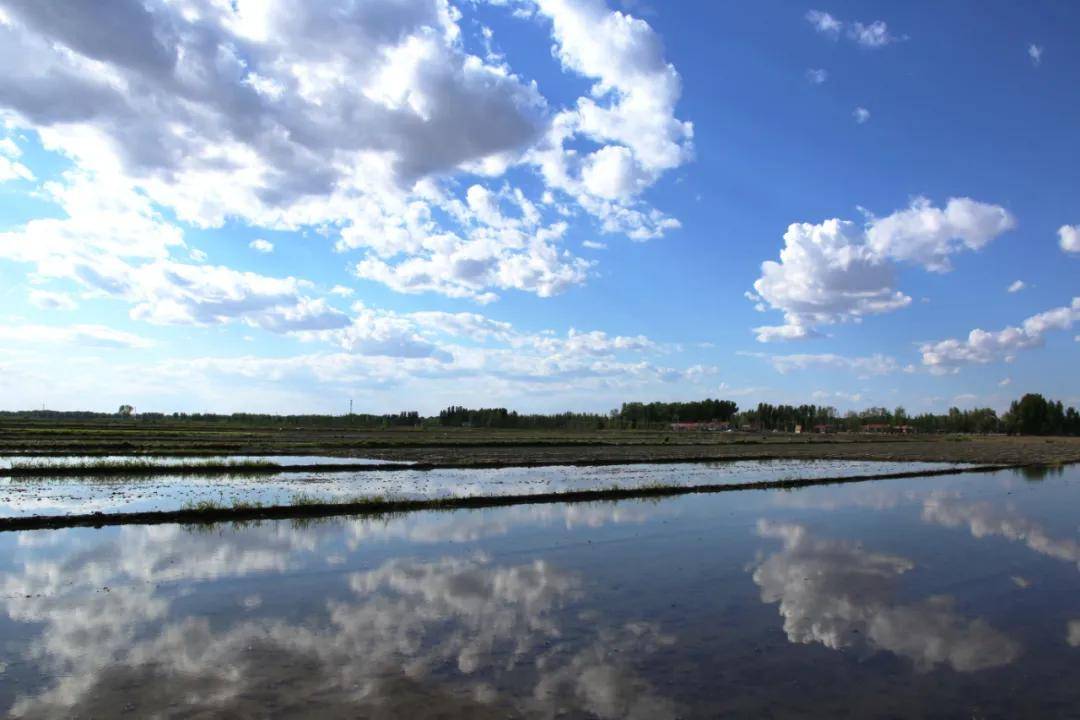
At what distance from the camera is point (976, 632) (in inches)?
400

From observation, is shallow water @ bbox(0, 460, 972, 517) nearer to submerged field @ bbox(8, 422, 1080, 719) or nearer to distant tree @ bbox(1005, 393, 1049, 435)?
submerged field @ bbox(8, 422, 1080, 719)

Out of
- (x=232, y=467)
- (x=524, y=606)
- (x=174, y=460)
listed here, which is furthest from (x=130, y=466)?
(x=524, y=606)

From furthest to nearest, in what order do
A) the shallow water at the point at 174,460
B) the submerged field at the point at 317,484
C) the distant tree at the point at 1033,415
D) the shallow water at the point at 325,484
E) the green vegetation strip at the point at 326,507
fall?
1. the distant tree at the point at 1033,415
2. the shallow water at the point at 174,460
3. the shallow water at the point at 325,484
4. the submerged field at the point at 317,484
5. the green vegetation strip at the point at 326,507

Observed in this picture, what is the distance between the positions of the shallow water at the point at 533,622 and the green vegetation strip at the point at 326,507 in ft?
3.81

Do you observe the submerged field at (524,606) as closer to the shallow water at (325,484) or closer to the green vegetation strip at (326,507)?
the green vegetation strip at (326,507)

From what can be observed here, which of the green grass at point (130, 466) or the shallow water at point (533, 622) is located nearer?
the shallow water at point (533, 622)

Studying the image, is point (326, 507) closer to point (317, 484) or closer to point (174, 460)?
point (317, 484)

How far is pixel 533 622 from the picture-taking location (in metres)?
10.2

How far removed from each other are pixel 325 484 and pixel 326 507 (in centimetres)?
727

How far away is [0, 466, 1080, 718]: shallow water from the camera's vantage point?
757 cm

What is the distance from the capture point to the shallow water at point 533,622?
298 inches

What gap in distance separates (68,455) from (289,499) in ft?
78.0

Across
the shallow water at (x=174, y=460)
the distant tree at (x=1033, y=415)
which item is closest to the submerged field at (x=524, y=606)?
the shallow water at (x=174, y=460)

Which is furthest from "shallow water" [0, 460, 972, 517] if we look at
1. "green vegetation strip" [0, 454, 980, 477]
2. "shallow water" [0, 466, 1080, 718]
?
"shallow water" [0, 466, 1080, 718]
